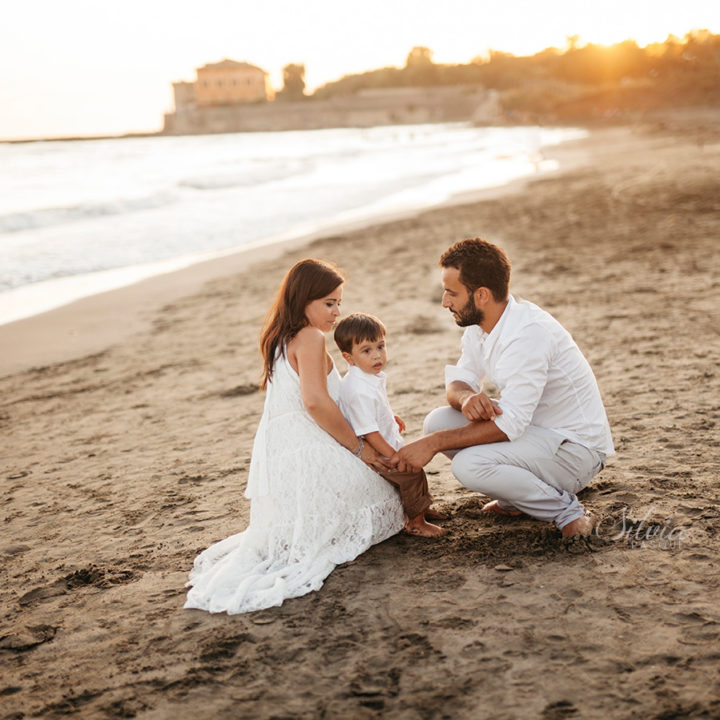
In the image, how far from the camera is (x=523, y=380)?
2.76 metres

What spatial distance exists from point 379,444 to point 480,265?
776 millimetres

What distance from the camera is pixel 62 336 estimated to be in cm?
680

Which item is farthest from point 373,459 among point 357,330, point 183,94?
point 183,94

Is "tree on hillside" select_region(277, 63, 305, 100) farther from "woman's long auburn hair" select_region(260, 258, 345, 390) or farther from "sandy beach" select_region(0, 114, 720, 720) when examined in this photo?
"woman's long auburn hair" select_region(260, 258, 345, 390)

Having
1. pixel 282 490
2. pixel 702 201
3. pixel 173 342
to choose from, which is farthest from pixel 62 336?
pixel 702 201

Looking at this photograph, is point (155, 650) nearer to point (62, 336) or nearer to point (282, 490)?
point (282, 490)

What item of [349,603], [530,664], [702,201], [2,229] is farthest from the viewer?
[2,229]

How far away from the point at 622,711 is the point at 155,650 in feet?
4.56

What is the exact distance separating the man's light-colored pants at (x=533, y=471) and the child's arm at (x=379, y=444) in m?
0.26

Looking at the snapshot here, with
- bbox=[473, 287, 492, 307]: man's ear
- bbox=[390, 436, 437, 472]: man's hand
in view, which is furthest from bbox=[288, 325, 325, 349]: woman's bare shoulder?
bbox=[473, 287, 492, 307]: man's ear

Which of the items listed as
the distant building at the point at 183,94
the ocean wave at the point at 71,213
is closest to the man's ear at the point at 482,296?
the ocean wave at the point at 71,213

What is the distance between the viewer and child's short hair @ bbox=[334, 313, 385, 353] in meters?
2.81

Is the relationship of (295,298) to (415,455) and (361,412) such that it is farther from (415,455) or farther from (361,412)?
(415,455)

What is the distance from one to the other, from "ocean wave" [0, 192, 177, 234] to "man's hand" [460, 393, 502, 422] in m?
13.9
